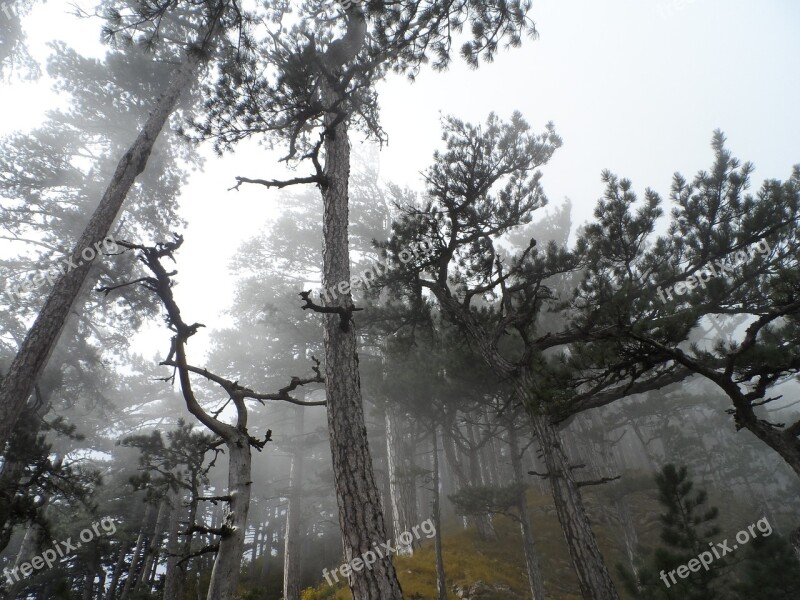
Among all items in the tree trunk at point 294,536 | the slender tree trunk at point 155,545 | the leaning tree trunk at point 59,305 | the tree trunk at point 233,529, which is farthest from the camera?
the slender tree trunk at point 155,545

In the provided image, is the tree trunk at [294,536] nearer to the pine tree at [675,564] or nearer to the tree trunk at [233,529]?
the pine tree at [675,564]

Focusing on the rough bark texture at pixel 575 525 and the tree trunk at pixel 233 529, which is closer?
the tree trunk at pixel 233 529

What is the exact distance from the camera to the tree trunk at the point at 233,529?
3.78 m

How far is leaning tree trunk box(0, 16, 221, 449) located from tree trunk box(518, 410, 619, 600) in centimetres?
732

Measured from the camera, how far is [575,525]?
17.5ft

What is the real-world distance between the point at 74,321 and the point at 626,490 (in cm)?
2193

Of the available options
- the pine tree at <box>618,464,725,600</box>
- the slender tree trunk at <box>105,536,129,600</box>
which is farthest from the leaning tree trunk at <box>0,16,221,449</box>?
the slender tree trunk at <box>105,536,129,600</box>

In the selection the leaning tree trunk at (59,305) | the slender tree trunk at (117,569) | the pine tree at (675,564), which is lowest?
the pine tree at (675,564)

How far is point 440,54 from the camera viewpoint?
7.15 metres

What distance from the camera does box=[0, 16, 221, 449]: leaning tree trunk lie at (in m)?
5.68

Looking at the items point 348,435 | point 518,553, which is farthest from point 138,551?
point 348,435

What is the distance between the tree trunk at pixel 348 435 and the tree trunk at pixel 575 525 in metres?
2.10

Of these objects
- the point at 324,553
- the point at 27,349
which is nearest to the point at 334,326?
the point at 27,349

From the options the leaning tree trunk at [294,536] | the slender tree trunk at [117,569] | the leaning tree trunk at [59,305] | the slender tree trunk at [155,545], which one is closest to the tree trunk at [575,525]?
the leaning tree trunk at [59,305]
